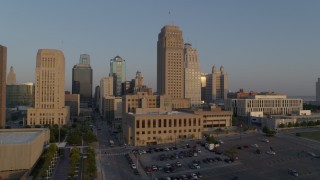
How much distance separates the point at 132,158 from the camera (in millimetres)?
56594

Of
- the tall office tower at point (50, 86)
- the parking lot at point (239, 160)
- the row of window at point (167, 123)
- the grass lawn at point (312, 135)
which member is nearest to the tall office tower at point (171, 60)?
the tall office tower at point (50, 86)

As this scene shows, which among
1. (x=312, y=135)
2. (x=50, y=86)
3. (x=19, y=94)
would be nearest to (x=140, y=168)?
(x=312, y=135)

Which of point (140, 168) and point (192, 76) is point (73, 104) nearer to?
point (192, 76)

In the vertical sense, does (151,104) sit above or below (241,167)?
above

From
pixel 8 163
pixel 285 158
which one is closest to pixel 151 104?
pixel 285 158

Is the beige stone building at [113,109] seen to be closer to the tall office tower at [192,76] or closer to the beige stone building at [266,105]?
the tall office tower at [192,76]

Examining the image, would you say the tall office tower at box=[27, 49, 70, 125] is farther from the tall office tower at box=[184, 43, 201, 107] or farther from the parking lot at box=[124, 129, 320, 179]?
the tall office tower at box=[184, 43, 201, 107]

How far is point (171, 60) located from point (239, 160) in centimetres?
8810

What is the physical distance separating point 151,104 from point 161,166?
5366cm

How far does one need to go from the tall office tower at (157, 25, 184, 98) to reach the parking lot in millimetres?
69185

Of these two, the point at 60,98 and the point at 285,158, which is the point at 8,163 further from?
the point at 60,98

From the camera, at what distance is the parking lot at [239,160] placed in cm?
4584

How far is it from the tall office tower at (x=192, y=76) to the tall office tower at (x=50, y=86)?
6385cm

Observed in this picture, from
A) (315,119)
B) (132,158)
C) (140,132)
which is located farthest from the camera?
(315,119)
